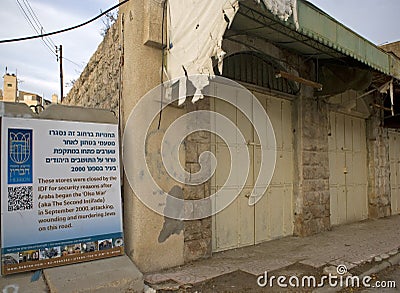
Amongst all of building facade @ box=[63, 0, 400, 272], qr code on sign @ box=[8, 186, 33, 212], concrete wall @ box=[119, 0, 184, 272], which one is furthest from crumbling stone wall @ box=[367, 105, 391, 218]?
qr code on sign @ box=[8, 186, 33, 212]

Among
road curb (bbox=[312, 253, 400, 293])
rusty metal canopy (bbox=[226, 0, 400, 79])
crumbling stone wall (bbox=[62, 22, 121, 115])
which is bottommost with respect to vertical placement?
road curb (bbox=[312, 253, 400, 293])

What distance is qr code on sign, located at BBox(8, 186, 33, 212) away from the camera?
3.27m

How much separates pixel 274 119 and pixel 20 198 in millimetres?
4757

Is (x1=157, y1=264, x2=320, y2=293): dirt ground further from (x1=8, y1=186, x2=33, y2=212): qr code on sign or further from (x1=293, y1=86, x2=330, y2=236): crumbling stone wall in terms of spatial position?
(x1=293, y1=86, x2=330, y2=236): crumbling stone wall

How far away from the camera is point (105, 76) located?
532 cm

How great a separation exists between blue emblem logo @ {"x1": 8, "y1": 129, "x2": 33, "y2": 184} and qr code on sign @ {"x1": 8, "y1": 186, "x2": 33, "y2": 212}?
→ 0.24ft

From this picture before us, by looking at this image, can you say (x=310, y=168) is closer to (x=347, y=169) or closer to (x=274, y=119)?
(x=274, y=119)

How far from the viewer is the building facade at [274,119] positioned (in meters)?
4.33

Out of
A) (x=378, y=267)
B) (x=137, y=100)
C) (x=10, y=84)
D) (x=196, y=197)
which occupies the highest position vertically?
(x=10, y=84)

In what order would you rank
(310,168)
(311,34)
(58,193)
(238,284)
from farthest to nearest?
(310,168) → (311,34) → (238,284) → (58,193)

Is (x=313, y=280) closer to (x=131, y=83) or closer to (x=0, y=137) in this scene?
(x=131, y=83)

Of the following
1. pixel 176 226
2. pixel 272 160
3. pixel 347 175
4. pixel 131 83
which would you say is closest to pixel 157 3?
pixel 131 83

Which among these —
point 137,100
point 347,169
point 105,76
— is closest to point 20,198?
point 137,100

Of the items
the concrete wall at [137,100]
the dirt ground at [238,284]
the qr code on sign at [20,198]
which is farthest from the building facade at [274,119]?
the qr code on sign at [20,198]
